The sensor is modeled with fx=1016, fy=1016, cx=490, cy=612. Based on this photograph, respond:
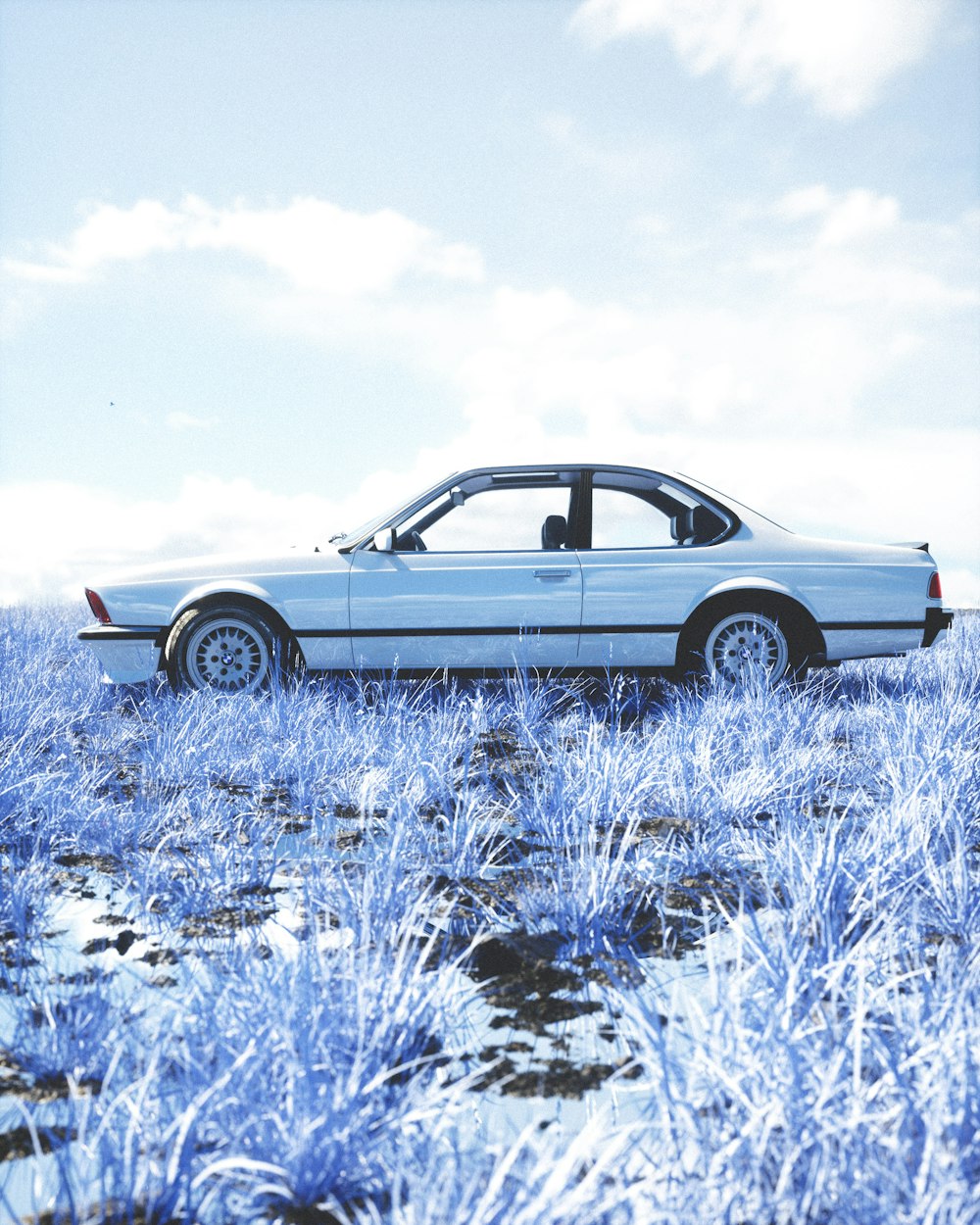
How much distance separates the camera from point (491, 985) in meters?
2.50

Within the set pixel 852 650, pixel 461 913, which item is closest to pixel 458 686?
pixel 852 650

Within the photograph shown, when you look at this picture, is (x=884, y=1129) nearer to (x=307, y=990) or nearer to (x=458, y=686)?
(x=307, y=990)

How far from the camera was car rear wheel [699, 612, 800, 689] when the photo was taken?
656 centimetres

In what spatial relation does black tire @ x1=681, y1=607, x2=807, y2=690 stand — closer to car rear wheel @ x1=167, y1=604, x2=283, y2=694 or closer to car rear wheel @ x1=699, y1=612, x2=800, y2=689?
car rear wheel @ x1=699, y1=612, x2=800, y2=689

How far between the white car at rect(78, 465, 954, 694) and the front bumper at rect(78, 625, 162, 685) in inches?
0.7

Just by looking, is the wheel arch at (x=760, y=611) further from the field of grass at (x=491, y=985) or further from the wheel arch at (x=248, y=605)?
the wheel arch at (x=248, y=605)

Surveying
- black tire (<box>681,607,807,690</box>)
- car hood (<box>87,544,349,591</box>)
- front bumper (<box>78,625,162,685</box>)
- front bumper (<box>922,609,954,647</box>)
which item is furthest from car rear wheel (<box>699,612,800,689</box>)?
front bumper (<box>78,625,162,685</box>)

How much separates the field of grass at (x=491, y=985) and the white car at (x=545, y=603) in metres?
1.48

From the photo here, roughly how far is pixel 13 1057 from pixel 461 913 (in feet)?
3.96

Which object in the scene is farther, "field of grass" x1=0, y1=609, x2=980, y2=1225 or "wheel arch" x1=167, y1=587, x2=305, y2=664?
"wheel arch" x1=167, y1=587, x2=305, y2=664

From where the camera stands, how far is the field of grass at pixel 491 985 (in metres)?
1.64

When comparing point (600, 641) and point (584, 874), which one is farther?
point (600, 641)

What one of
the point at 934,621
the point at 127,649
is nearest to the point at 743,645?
the point at 934,621

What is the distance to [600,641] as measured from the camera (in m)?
6.54
